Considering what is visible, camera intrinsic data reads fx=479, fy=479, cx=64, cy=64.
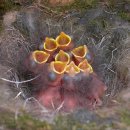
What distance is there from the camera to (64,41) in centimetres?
204

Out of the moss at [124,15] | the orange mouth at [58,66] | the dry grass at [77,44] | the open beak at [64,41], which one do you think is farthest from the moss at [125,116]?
the moss at [124,15]

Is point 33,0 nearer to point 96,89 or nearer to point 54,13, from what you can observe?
point 54,13

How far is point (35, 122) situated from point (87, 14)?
0.72 metres

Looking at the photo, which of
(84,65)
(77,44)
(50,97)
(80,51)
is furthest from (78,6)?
(50,97)

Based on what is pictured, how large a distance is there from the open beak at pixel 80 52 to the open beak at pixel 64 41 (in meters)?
0.03

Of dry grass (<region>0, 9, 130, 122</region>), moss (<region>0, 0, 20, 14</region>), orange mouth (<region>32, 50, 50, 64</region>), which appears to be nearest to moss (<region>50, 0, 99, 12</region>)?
dry grass (<region>0, 9, 130, 122</region>)

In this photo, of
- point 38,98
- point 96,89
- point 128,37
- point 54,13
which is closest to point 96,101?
point 96,89

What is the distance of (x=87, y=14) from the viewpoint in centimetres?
223

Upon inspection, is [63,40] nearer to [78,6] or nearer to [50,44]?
[50,44]

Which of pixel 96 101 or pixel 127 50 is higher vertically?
pixel 127 50

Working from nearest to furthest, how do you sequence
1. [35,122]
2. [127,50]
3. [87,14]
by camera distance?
[35,122] < [127,50] < [87,14]

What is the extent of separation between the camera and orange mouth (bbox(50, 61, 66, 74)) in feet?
6.21

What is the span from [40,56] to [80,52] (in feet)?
0.56

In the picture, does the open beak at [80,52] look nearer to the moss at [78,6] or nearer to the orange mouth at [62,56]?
the orange mouth at [62,56]
